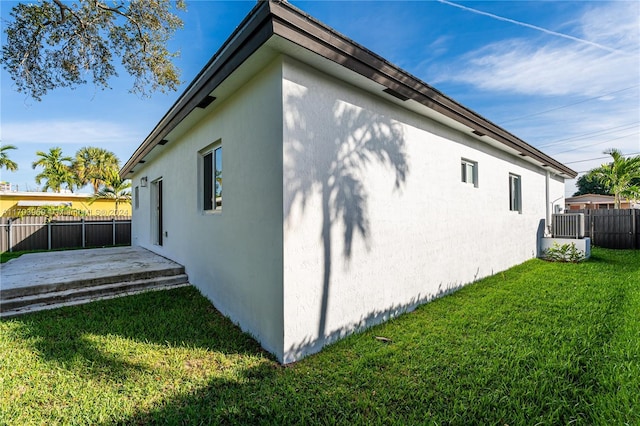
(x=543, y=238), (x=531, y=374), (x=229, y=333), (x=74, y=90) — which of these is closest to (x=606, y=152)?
(x=543, y=238)

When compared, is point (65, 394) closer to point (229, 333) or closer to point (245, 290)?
point (229, 333)

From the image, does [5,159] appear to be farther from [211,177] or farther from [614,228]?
[614,228]

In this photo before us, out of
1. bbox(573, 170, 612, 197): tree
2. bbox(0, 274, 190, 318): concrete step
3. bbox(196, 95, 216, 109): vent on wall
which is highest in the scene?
bbox(573, 170, 612, 197): tree

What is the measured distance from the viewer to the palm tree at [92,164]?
27531 millimetres

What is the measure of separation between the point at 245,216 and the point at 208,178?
6.77ft

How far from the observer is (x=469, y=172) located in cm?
677

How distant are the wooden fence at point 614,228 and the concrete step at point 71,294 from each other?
17639 mm

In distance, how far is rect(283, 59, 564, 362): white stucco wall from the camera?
324 cm

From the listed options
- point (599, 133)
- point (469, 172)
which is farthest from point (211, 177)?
point (599, 133)

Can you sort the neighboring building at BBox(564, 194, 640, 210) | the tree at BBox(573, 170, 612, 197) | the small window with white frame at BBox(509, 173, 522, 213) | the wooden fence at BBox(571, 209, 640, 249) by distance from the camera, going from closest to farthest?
the small window with white frame at BBox(509, 173, 522, 213) < the wooden fence at BBox(571, 209, 640, 249) < the neighboring building at BBox(564, 194, 640, 210) < the tree at BBox(573, 170, 612, 197)

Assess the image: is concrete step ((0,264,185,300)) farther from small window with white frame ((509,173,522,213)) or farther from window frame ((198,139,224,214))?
small window with white frame ((509,173,522,213))

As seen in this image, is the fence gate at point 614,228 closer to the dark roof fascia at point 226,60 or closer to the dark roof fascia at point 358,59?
the dark roof fascia at point 358,59

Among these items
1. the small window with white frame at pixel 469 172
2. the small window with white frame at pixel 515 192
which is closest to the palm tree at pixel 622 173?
the small window with white frame at pixel 515 192

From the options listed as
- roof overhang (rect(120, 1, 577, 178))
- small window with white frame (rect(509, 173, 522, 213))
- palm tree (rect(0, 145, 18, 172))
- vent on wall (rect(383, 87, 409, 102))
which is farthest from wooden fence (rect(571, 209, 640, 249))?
palm tree (rect(0, 145, 18, 172))
